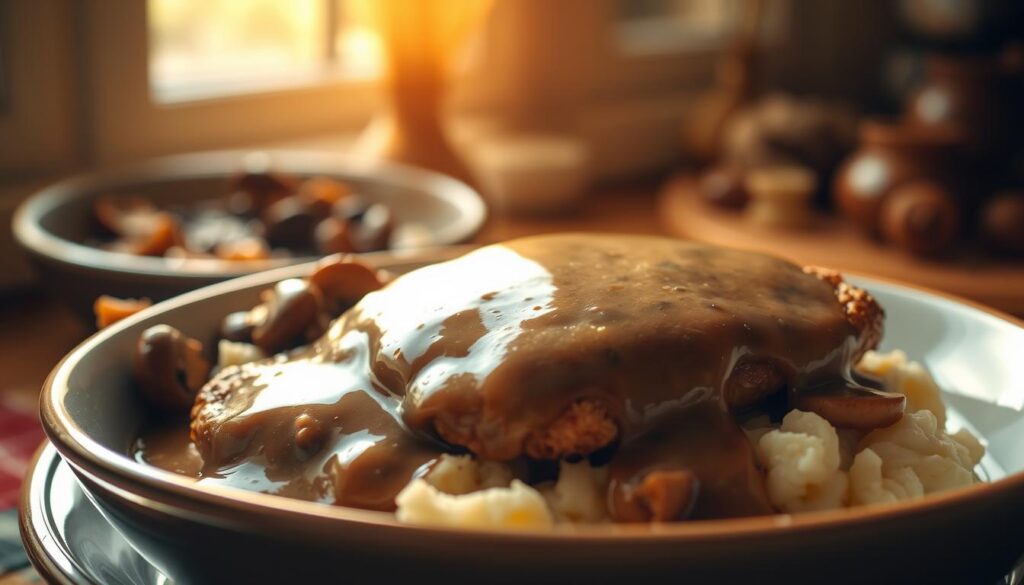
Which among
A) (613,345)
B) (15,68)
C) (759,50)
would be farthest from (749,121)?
(613,345)

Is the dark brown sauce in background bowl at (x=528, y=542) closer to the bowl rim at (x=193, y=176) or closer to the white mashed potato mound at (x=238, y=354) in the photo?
the white mashed potato mound at (x=238, y=354)

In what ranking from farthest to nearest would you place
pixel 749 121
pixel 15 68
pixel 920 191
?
pixel 749 121 → pixel 920 191 → pixel 15 68

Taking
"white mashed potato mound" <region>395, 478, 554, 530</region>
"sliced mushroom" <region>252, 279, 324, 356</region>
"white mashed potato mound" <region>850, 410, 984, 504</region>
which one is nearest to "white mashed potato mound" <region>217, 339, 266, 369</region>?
"sliced mushroom" <region>252, 279, 324, 356</region>

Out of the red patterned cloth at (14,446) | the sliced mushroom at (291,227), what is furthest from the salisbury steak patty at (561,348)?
the sliced mushroom at (291,227)

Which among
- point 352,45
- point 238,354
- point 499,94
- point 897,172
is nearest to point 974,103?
point 897,172

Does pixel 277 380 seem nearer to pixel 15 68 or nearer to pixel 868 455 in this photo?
pixel 868 455

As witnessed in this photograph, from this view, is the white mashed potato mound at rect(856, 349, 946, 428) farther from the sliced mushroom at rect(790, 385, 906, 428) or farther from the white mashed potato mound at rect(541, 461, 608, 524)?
the white mashed potato mound at rect(541, 461, 608, 524)
